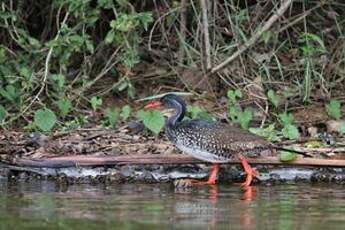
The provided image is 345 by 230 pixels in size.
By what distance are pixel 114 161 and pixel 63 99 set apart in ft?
8.03

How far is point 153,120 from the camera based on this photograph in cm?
1119

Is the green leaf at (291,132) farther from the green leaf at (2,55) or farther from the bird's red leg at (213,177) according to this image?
the green leaf at (2,55)

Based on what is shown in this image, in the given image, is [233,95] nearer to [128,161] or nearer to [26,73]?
[26,73]

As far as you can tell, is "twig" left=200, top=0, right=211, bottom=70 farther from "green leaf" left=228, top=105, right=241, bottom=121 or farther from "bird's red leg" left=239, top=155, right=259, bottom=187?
"bird's red leg" left=239, top=155, right=259, bottom=187

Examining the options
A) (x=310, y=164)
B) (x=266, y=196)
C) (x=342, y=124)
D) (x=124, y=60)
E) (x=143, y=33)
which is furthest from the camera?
(x=143, y=33)

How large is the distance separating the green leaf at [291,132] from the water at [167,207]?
1.46 metres

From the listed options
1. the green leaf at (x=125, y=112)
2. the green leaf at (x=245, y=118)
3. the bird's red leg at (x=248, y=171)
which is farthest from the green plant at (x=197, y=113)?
the bird's red leg at (x=248, y=171)

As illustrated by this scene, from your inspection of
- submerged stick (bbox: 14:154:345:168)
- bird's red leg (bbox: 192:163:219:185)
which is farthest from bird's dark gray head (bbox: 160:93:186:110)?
bird's red leg (bbox: 192:163:219:185)

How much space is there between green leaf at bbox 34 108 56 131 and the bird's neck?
62.9 inches

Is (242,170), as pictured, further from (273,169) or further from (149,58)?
(149,58)

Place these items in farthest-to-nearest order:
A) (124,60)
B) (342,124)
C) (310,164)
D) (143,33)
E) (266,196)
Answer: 1. (143,33)
2. (124,60)
3. (342,124)
4. (310,164)
5. (266,196)

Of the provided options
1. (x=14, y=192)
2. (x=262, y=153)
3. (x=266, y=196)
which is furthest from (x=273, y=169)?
(x=14, y=192)

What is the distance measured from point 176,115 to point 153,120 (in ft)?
1.99

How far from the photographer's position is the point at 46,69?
12.5 m
